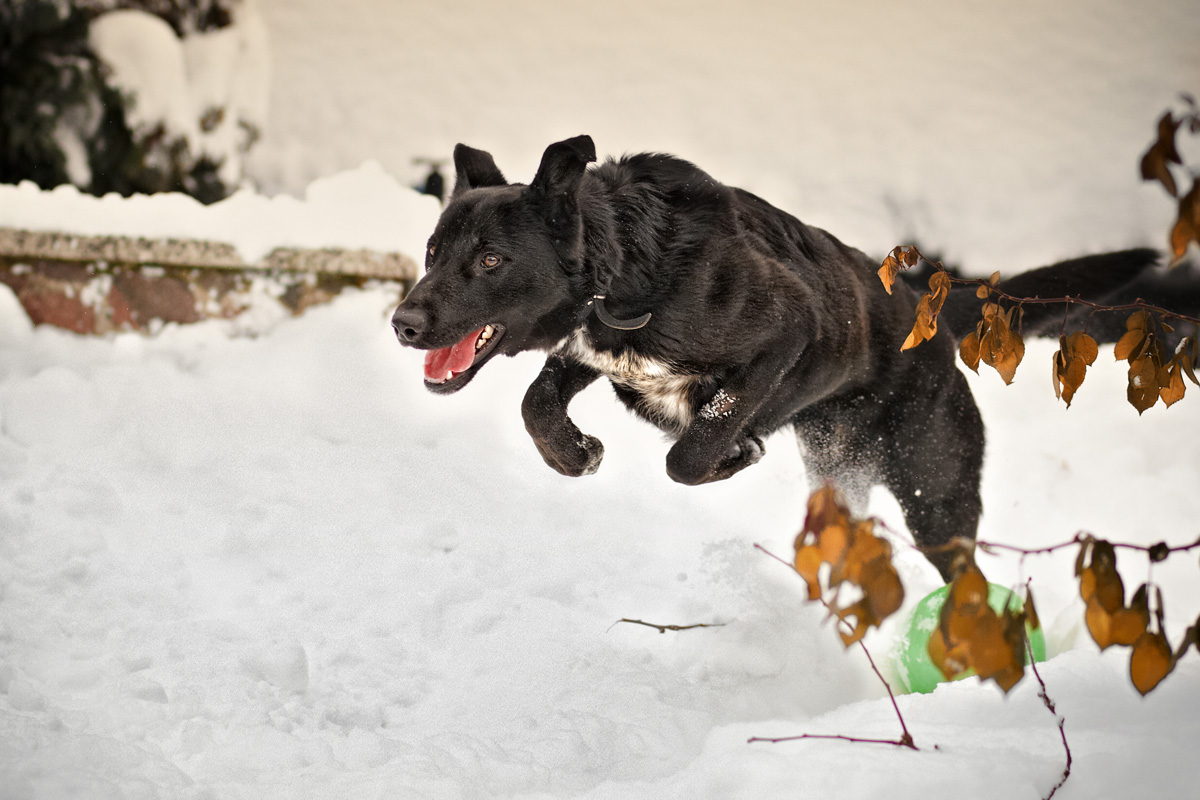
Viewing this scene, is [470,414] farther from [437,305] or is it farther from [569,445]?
[437,305]

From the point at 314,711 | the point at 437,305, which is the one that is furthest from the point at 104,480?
the point at 437,305

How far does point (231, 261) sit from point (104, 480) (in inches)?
67.6

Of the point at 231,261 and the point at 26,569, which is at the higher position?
the point at 231,261

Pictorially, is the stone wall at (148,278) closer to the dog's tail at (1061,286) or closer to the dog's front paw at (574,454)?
the dog's front paw at (574,454)

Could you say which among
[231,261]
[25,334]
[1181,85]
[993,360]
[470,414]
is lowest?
[25,334]

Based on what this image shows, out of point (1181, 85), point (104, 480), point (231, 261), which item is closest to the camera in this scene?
point (104, 480)

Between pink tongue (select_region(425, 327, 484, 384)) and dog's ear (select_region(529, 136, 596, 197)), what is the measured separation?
458 mm

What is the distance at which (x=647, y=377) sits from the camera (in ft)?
9.49

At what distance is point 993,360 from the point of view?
176 cm

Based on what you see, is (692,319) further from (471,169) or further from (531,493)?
(531,493)

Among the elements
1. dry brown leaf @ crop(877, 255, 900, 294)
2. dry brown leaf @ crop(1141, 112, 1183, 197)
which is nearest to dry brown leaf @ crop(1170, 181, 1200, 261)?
dry brown leaf @ crop(1141, 112, 1183, 197)

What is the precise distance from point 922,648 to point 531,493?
1.85 m

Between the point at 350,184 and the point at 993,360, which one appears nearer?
the point at 993,360

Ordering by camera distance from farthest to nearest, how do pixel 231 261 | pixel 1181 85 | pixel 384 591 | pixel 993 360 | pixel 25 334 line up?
pixel 1181 85 → pixel 231 261 → pixel 25 334 → pixel 384 591 → pixel 993 360
